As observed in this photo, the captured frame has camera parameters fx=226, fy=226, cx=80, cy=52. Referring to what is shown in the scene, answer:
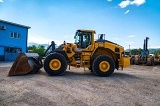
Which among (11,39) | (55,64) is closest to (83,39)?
(55,64)

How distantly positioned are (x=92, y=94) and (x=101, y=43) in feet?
18.1

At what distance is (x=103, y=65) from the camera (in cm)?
1221

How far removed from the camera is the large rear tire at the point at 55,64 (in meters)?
11.8

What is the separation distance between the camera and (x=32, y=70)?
1209cm

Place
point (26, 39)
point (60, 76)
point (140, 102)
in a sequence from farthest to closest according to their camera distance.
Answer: point (26, 39), point (60, 76), point (140, 102)

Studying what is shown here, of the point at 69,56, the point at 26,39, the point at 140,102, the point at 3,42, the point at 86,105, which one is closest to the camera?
the point at 86,105

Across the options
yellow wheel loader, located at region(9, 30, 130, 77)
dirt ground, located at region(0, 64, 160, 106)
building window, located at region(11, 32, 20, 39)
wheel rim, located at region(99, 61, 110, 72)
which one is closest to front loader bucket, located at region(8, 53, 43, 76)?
yellow wheel loader, located at region(9, 30, 130, 77)

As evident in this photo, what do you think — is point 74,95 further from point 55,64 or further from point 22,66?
point 22,66

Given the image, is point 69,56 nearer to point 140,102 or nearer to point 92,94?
point 92,94

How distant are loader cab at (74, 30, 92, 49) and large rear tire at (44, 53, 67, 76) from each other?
1589mm

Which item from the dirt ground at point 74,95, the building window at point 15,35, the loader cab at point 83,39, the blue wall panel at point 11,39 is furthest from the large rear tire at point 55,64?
the building window at point 15,35

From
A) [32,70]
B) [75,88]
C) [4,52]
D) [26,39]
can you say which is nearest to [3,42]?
[4,52]

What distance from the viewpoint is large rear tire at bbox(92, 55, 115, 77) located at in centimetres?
1212

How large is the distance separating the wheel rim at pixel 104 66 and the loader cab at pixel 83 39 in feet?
4.74
